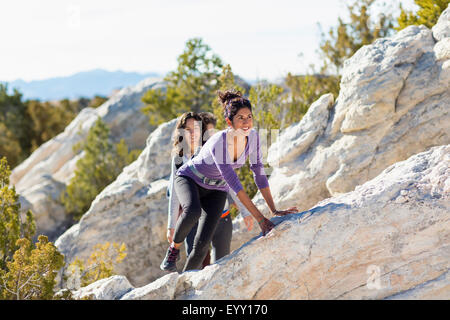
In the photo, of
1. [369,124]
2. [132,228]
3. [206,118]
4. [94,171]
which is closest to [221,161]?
[206,118]

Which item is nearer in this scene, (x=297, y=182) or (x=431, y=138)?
(x=431, y=138)

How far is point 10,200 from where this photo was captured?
665 cm

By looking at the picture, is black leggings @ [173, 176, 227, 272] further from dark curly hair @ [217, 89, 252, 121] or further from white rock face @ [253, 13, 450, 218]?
white rock face @ [253, 13, 450, 218]

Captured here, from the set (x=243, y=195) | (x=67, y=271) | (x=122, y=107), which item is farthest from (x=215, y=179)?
(x=122, y=107)

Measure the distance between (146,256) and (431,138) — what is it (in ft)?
19.5

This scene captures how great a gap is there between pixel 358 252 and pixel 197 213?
170cm

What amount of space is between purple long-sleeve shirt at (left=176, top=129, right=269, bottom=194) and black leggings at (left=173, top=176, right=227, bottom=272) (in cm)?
9

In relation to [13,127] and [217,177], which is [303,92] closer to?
[217,177]

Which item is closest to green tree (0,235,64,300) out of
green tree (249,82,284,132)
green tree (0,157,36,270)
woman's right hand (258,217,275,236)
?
green tree (0,157,36,270)

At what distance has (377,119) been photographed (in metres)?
6.67

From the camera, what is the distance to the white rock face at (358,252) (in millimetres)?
4043

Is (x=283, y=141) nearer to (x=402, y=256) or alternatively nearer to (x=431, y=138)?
(x=431, y=138)

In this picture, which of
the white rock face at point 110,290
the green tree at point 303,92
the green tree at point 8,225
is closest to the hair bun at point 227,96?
the white rock face at point 110,290

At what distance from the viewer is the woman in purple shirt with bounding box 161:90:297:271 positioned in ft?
14.5
